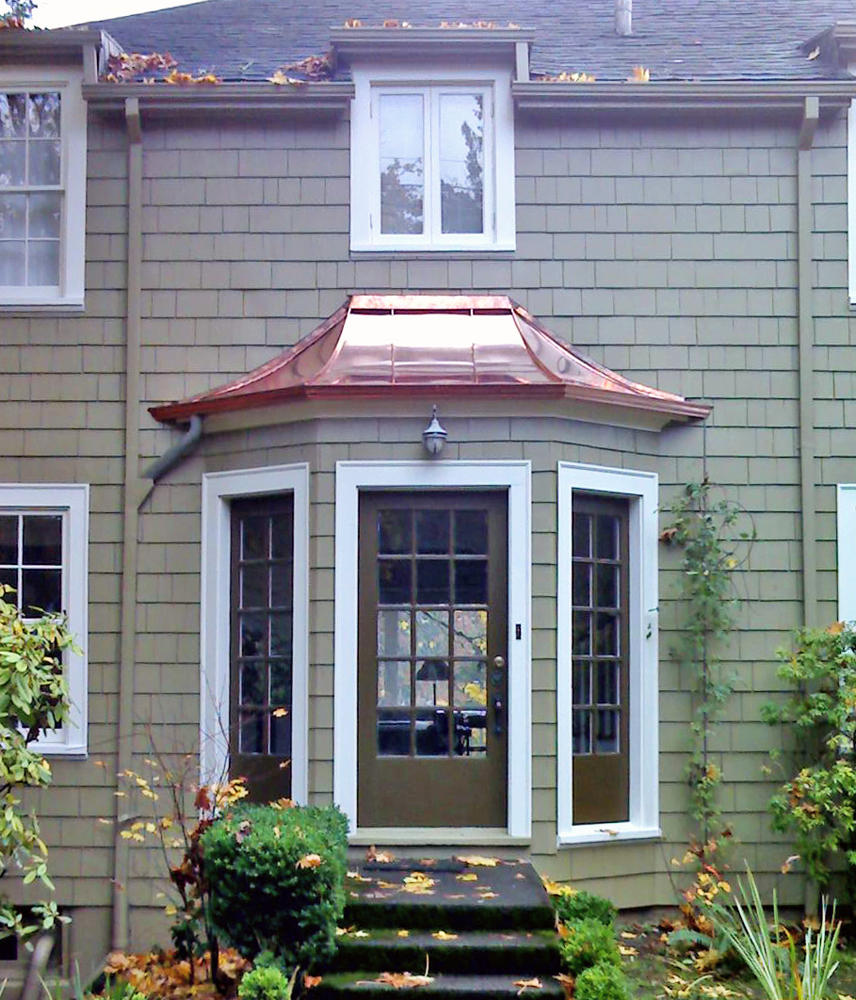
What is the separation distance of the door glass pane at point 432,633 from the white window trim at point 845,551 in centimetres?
251

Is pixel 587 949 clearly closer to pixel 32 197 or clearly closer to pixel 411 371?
pixel 411 371

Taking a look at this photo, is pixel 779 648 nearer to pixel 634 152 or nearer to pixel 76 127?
pixel 634 152

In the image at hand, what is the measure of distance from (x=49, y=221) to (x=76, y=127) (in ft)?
2.04

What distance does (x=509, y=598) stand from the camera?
24.7ft

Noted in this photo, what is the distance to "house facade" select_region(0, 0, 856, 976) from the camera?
764 cm

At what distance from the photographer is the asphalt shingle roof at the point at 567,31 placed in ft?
28.6

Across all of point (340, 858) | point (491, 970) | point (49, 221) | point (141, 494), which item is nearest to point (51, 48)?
point (49, 221)

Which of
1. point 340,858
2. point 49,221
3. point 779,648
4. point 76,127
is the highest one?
point 76,127

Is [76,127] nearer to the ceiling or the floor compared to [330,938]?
nearer to the ceiling

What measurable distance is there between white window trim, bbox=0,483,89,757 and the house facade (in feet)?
0.07

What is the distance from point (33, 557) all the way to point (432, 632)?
8.58 feet

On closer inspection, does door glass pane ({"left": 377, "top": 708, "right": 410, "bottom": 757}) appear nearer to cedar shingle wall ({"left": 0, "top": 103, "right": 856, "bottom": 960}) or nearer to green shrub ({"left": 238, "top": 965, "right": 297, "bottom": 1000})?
cedar shingle wall ({"left": 0, "top": 103, "right": 856, "bottom": 960})

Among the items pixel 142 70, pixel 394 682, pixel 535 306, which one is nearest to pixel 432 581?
pixel 394 682

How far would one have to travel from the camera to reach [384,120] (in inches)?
334
